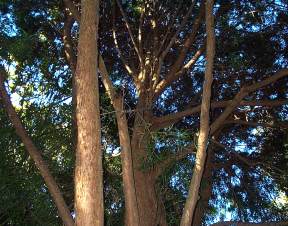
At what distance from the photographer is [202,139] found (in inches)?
224

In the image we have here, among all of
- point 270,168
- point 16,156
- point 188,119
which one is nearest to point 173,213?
point 270,168

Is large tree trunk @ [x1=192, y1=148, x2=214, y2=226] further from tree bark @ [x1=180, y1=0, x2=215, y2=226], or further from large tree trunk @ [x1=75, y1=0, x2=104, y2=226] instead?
large tree trunk @ [x1=75, y1=0, x2=104, y2=226]

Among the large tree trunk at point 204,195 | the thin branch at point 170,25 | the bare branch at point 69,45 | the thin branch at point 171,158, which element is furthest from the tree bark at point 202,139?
the thin branch at point 170,25

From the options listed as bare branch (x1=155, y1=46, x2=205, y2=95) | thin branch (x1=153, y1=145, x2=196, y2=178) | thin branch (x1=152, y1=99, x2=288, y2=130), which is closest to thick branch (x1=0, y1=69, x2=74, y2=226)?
thin branch (x1=153, y1=145, x2=196, y2=178)

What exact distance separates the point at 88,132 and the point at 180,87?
649 cm

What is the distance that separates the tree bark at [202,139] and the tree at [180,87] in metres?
0.98

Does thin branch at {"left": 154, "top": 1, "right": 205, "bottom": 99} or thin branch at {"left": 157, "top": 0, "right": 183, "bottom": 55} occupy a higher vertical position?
thin branch at {"left": 157, "top": 0, "right": 183, "bottom": 55}

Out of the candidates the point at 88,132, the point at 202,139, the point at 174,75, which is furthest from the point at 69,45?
the point at 202,139

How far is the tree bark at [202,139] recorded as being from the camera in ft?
18.4

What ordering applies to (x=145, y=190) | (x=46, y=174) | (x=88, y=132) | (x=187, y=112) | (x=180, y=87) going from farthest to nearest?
(x=180, y=87), (x=187, y=112), (x=145, y=190), (x=46, y=174), (x=88, y=132)

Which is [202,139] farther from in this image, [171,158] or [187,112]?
[187,112]

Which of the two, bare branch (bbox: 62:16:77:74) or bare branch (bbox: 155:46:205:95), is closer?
bare branch (bbox: 62:16:77:74)

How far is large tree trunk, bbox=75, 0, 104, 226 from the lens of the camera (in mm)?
4820

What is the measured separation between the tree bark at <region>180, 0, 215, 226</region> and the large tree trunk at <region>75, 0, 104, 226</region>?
4.06ft
